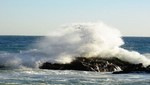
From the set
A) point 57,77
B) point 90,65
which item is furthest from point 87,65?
point 57,77

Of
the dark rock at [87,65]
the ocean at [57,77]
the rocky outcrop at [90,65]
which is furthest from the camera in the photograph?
the dark rock at [87,65]

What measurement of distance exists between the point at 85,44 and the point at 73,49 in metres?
1.25

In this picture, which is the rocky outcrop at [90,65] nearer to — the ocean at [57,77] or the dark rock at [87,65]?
the dark rock at [87,65]

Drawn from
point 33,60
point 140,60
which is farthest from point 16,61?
point 140,60

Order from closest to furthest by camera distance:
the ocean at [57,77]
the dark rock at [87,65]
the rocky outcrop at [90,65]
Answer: the ocean at [57,77] < the rocky outcrop at [90,65] < the dark rock at [87,65]

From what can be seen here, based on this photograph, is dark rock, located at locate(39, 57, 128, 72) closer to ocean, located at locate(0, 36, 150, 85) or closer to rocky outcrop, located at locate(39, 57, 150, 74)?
rocky outcrop, located at locate(39, 57, 150, 74)

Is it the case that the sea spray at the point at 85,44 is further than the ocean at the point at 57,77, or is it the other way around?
the sea spray at the point at 85,44

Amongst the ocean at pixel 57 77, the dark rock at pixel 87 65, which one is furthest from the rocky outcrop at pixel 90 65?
the ocean at pixel 57 77

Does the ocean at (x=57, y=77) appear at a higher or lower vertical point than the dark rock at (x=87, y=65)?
lower

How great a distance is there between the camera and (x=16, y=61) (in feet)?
122

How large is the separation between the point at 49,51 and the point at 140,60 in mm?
7388

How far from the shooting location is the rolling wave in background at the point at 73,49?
1464 inches

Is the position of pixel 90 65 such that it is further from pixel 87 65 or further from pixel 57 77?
pixel 57 77

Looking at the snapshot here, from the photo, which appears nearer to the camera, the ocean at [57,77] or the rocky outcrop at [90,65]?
the ocean at [57,77]
